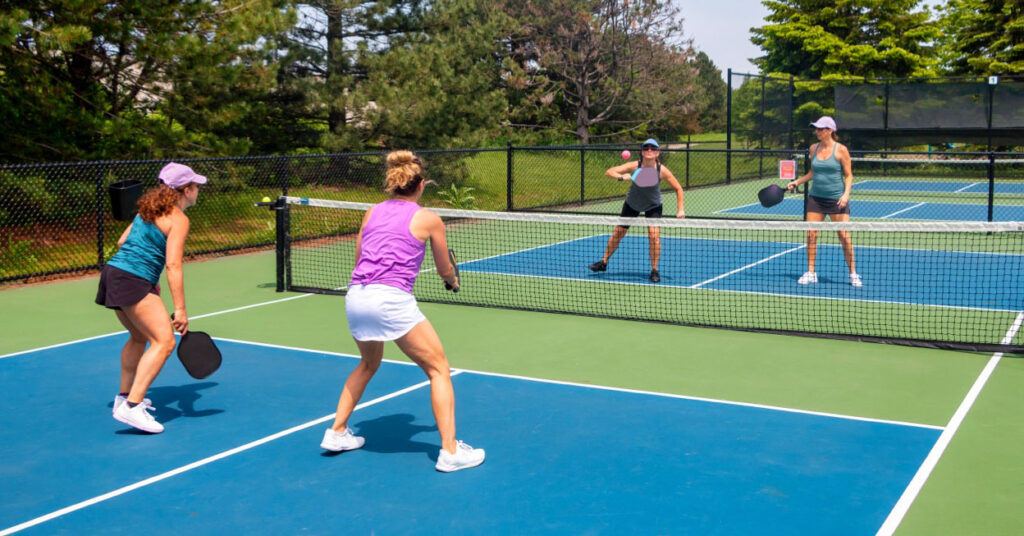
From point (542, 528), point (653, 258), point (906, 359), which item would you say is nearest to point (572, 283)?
point (653, 258)

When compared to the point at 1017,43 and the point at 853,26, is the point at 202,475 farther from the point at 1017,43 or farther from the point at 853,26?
the point at 853,26

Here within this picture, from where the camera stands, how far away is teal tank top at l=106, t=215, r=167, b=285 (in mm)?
6156

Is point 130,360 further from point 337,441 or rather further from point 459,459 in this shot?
point 459,459

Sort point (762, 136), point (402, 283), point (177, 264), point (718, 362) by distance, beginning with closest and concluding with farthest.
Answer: point (402, 283) < point (177, 264) < point (718, 362) < point (762, 136)

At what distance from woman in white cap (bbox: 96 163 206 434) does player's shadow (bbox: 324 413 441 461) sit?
1258 millimetres

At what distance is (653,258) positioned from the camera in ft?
39.1

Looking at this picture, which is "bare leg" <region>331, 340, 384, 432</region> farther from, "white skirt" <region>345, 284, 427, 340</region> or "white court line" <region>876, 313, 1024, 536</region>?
"white court line" <region>876, 313, 1024, 536</region>

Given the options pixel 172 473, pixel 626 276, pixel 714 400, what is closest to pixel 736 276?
pixel 626 276

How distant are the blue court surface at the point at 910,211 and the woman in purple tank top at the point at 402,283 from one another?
54.5 ft

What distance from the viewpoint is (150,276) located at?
244 inches

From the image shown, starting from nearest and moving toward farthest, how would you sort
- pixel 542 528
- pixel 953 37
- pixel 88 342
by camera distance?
pixel 542 528, pixel 88 342, pixel 953 37

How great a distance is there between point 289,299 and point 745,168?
22.9 meters

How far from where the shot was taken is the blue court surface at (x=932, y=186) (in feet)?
A: 92.0

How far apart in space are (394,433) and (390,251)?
1.48m
